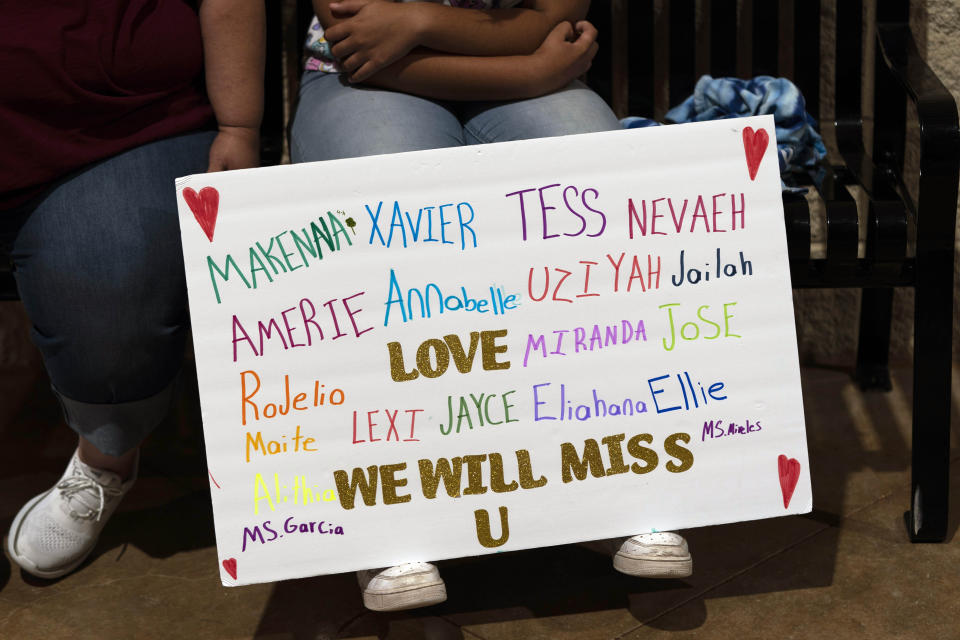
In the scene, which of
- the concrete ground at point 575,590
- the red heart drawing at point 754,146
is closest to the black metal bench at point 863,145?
the concrete ground at point 575,590

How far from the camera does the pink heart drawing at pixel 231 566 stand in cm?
168

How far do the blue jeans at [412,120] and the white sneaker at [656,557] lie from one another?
0.66 meters

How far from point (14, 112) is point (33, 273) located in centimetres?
25

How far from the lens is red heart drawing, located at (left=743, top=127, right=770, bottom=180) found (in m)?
1.71

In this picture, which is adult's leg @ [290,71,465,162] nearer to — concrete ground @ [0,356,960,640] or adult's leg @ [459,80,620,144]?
adult's leg @ [459,80,620,144]

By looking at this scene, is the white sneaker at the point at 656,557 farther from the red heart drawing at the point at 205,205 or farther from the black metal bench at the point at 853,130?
the red heart drawing at the point at 205,205

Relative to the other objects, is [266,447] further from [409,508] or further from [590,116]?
[590,116]

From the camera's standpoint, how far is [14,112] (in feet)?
5.78

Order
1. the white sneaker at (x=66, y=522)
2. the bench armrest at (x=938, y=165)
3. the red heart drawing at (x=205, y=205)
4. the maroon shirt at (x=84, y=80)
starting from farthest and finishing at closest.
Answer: the white sneaker at (x=66, y=522)
the bench armrest at (x=938, y=165)
the maroon shirt at (x=84, y=80)
the red heart drawing at (x=205, y=205)

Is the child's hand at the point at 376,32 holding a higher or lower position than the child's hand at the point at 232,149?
higher

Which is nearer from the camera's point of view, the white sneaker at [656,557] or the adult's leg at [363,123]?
the white sneaker at [656,557]

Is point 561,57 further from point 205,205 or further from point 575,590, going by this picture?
point 575,590

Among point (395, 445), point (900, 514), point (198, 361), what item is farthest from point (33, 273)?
point (900, 514)

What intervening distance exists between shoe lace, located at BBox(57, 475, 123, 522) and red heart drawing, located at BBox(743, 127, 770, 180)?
1226 mm
